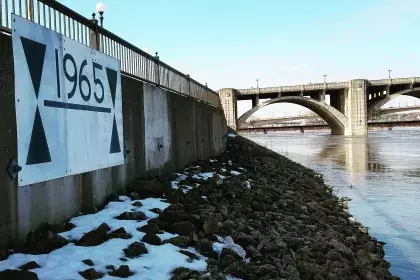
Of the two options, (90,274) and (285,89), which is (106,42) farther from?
(285,89)

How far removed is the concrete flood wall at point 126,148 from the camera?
475 cm

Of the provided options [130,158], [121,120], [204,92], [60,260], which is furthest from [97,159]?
[204,92]

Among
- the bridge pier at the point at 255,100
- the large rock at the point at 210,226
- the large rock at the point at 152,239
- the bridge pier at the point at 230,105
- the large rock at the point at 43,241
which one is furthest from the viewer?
the bridge pier at the point at 255,100

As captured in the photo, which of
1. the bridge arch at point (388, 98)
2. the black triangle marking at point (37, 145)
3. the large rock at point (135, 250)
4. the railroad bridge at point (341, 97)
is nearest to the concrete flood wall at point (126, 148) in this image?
the black triangle marking at point (37, 145)

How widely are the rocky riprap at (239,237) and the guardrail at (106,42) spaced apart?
272cm

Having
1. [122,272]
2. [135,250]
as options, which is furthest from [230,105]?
[122,272]

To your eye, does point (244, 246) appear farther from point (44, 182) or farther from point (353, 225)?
point (353, 225)

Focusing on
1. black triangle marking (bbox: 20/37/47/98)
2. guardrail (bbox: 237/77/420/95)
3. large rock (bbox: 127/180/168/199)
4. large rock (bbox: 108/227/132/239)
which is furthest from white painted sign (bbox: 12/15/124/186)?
guardrail (bbox: 237/77/420/95)

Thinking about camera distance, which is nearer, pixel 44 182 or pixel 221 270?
pixel 221 270

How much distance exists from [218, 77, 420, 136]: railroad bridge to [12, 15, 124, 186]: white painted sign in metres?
69.7

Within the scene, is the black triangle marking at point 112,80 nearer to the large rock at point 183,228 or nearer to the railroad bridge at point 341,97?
the large rock at point 183,228

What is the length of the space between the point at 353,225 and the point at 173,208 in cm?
565

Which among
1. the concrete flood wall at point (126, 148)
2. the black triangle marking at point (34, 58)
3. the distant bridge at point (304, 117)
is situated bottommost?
the concrete flood wall at point (126, 148)

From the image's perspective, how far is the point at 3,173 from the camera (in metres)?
4.65
